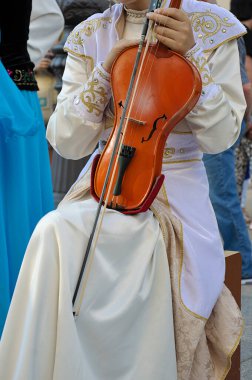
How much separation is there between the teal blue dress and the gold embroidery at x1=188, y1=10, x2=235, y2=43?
72 cm

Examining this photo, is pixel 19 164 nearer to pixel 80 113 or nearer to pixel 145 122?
pixel 80 113

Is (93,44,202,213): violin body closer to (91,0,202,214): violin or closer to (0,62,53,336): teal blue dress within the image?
(91,0,202,214): violin

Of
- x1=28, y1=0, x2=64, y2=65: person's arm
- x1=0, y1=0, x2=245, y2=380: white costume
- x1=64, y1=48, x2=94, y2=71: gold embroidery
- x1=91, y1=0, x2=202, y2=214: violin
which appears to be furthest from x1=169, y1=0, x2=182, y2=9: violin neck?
x1=28, y1=0, x2=64, y2=65: person's arm

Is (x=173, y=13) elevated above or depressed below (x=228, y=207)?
above

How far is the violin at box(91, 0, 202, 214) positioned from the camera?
225 centimetres

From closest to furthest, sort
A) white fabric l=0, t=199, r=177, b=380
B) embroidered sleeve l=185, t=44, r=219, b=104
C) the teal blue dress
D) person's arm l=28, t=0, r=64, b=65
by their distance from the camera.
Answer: white fabric l=0, t=199, r=177, b=380, embroidered sleeve l=185, t=44, r=219, b=104, the teal blue dress, person's arm l=28, t=0, r=64, b=65

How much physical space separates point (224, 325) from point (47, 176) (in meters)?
1.24

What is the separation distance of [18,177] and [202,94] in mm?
997

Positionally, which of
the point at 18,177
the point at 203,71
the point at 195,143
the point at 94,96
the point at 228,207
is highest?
the point at 203,71

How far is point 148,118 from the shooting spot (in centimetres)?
229

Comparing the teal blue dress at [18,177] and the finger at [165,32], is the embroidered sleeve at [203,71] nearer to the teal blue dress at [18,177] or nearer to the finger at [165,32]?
the finger at [165,32]

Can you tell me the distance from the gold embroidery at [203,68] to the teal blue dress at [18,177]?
2.44 feet

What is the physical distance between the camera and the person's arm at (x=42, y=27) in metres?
3.78

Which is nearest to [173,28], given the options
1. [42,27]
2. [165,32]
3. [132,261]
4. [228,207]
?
[165,32]
